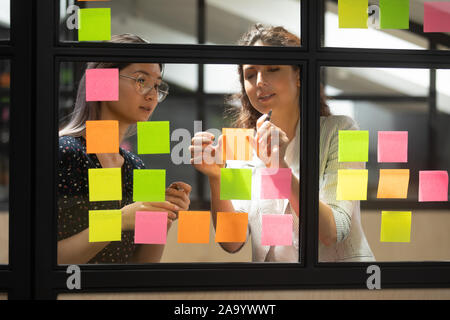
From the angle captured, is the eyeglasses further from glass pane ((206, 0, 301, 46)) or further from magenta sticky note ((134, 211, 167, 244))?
magenta sticky note ((134, 211, 167, 244))

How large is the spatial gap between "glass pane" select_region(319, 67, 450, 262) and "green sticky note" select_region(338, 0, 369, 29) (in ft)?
0.57

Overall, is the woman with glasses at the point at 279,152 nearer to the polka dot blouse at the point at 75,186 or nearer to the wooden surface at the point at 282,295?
the wooden surface at the point at 282,295

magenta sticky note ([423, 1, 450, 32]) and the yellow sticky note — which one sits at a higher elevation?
magenta sticky note ([423, 1, 450, 32])

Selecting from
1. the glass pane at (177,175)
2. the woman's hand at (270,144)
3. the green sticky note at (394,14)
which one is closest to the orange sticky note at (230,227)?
the glass pane at (177,175)

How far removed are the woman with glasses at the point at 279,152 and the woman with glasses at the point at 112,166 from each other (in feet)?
0.73

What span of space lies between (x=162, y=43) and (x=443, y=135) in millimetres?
1193

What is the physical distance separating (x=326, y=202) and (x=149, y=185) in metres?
0.69

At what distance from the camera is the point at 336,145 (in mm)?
1881

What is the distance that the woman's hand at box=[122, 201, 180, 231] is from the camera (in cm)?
182

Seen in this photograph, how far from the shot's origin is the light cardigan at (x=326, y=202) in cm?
187

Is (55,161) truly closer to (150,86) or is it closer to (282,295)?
(150,86)

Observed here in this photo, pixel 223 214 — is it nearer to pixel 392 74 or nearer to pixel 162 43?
pixel 162 43

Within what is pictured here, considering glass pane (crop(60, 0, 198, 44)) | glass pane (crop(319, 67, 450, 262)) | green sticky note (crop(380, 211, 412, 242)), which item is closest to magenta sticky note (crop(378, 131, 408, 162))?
glass pane (crop(319, 67, 450, 262))

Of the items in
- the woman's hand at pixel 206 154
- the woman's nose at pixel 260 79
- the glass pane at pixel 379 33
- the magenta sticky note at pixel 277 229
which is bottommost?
the magenta sticky note at pixel 277 229
